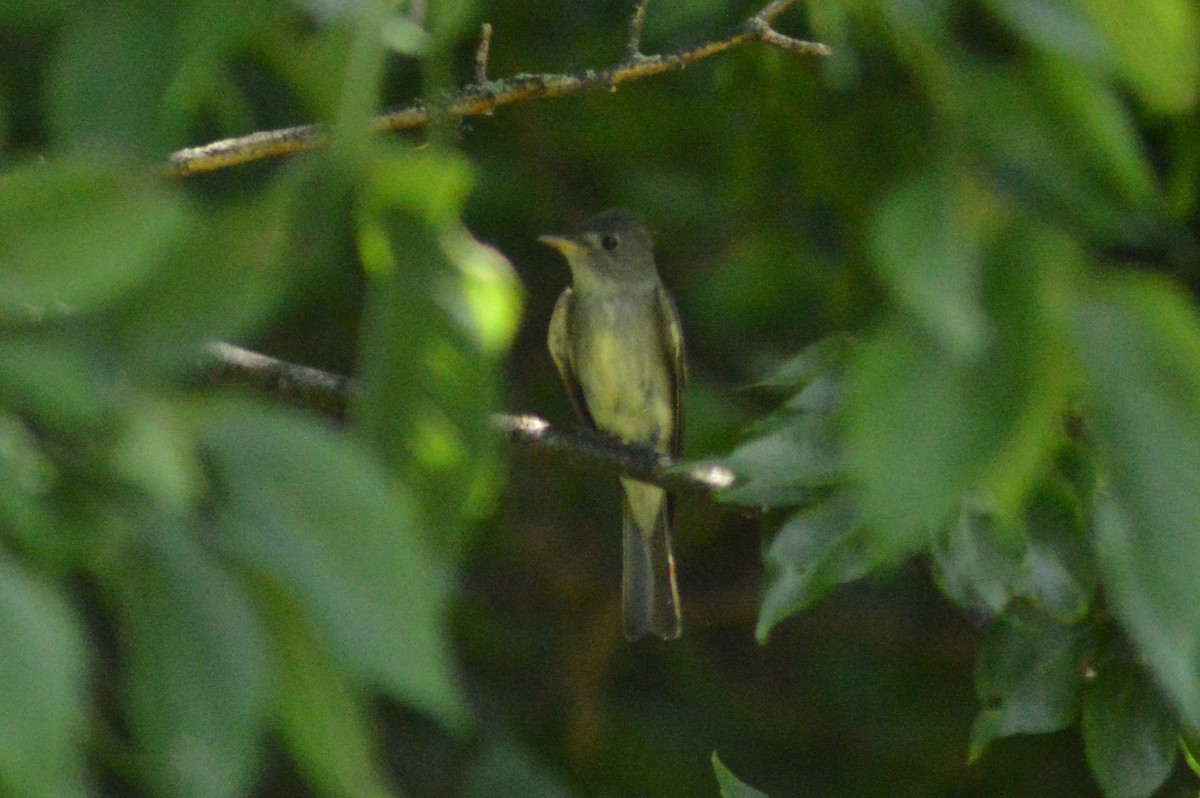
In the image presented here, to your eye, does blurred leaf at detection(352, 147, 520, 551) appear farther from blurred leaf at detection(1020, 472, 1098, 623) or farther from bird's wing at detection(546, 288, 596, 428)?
bird's wing at detection(546, 288, 596, 428)

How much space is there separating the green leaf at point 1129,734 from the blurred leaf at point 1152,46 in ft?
5.07

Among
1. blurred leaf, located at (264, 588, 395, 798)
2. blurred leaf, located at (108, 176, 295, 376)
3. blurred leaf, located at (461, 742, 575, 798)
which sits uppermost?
blurred leaf, located at (108, 176, 295, 376)

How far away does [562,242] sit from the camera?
16.8ft

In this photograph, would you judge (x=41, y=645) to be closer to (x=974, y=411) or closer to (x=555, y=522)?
(x=974, y=411)

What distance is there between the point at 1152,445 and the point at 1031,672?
1.65 m

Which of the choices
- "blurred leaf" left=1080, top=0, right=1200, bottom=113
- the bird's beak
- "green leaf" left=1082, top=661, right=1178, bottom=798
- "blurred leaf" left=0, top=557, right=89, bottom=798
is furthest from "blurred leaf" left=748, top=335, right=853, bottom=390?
the bird's beak

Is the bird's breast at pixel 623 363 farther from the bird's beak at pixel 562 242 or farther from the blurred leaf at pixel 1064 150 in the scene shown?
the blurred leaf at pixel 1064 150

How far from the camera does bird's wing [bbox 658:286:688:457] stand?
534cm

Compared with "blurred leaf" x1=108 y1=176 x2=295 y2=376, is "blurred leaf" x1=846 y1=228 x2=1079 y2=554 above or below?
below

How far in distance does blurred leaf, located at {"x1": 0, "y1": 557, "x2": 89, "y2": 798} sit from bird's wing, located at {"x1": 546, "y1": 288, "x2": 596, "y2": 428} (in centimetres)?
458

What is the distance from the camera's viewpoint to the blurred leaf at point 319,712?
1002mm

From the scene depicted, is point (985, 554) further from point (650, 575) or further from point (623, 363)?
point (623, 363)

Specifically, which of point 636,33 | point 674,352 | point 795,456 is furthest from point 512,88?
point 674,352

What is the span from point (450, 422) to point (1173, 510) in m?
0.39
